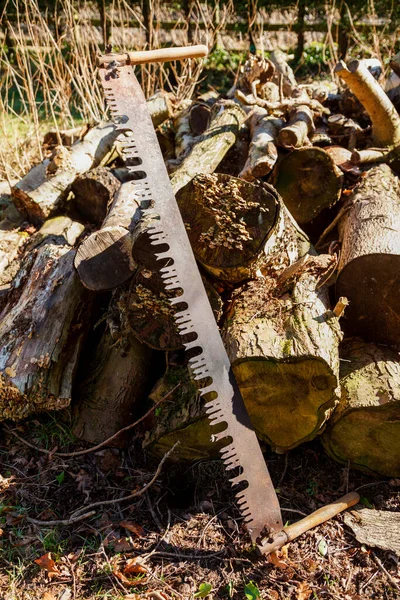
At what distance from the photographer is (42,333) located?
11.6ft

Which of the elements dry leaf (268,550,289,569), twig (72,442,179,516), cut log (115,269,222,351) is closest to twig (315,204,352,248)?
cut log (115,269,222,351)

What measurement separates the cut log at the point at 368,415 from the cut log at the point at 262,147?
144 centimetres

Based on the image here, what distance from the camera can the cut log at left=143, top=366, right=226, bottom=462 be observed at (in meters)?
3.22

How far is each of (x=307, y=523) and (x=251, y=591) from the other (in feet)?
1.55

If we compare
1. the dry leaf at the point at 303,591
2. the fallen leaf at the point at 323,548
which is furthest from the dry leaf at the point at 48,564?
the fallen leaf at the point at 323,548

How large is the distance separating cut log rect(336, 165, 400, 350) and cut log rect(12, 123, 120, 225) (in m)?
2.70

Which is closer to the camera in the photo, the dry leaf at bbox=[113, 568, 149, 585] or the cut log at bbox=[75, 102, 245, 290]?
the dry leaf at bbox=[113, 568, 149, 585]

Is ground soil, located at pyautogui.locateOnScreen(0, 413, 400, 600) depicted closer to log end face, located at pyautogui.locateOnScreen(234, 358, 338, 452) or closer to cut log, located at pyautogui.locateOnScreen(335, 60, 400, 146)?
log end face, located at pyautogui.locateOnScreen(234, 358, 338, 452)

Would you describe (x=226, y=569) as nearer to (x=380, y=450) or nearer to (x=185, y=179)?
(x=380, y=450)

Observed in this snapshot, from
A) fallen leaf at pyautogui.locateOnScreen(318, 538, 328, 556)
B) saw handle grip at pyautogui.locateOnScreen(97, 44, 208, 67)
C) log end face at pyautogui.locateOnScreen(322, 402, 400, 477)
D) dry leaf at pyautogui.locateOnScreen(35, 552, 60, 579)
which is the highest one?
saw handle grip at pyautogui.locateOnScreen(97, 44, 208, 67)

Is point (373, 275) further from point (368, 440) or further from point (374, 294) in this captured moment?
point (368, 440)

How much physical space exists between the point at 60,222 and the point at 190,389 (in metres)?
2.26

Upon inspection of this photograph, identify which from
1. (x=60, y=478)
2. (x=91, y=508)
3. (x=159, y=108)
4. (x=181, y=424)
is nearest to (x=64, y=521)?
(x=91, y=508)

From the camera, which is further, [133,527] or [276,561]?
[133,527]
